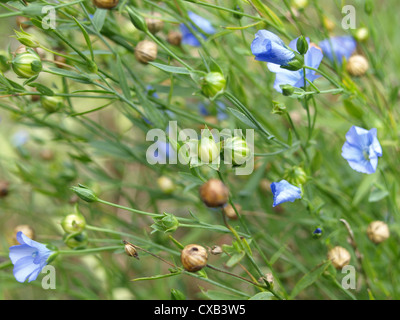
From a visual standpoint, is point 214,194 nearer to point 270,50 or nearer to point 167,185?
point 270,50

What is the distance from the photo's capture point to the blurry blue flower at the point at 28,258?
0.69 metres

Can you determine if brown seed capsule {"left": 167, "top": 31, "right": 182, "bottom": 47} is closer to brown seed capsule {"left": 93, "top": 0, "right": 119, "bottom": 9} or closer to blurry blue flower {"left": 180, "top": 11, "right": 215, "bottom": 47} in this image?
blurry blue flower {"left": 180, "top": 11, "right": 215, "bottom": 47}

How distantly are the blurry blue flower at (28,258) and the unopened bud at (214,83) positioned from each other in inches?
13.8

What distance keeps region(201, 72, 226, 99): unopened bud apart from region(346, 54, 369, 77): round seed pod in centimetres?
37

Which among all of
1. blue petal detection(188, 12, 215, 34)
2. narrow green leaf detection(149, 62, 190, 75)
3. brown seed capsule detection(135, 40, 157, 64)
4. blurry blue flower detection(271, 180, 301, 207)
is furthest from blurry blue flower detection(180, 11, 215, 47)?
blurry blue flower detection(271, 180, 301, 207)

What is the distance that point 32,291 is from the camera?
1390 mm

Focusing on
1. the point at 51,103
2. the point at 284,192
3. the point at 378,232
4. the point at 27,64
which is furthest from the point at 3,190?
the point at 378,232

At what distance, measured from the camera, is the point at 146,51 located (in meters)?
0.79

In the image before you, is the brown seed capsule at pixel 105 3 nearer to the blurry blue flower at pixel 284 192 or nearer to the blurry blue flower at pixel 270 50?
the blurry blue flower at pixel 270 50

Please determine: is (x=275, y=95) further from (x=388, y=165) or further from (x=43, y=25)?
(x=43, y=25)

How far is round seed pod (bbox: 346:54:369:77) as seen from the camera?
90 cm

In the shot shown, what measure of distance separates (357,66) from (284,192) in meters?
0.39

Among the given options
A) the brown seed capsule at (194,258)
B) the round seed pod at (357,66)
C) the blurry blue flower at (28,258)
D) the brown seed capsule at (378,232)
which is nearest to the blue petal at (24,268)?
the blurry blue flower at (28,258)
